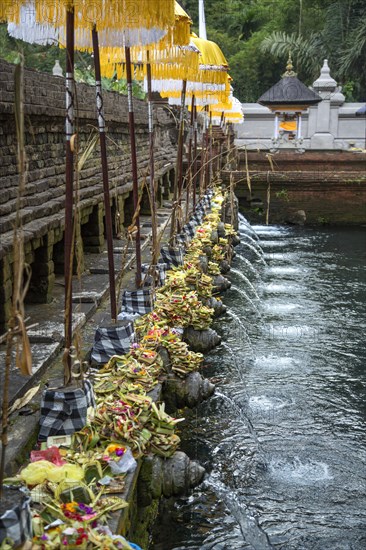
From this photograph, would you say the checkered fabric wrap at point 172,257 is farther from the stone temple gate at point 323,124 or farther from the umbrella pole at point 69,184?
the stone temple gate at point 323,124

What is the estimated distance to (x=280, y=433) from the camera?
6688 millimetres

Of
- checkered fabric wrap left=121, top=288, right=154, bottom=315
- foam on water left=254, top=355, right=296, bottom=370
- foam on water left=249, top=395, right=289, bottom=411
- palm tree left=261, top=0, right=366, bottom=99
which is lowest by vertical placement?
foam on water left=254, top=355, right=296, bottom=370

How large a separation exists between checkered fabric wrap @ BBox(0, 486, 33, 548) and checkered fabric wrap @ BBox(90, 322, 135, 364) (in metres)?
2.50

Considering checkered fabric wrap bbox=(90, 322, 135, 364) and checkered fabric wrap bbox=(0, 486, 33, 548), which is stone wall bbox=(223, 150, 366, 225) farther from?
checkered fabric wrap bbox=(0, 486, 33, 548)

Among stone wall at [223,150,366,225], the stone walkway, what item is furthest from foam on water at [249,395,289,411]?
stone wall at [223,150,366,225]

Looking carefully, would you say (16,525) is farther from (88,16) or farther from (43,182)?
(43,182)

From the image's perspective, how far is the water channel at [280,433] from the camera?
5.07 metres

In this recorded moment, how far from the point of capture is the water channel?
5.07 meters

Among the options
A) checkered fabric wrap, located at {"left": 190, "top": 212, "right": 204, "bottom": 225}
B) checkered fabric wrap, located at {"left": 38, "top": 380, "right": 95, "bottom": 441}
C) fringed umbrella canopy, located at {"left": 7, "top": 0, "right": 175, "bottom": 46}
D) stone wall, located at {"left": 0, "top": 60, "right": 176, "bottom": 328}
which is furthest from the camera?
checkered fabric wrap, located at {"left": 190, "top": 212, "right": 204, "bottom": 225}

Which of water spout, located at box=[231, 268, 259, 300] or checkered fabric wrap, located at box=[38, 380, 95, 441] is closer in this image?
checkered fabric wrap, located at box=[38, 380, 95, 441]

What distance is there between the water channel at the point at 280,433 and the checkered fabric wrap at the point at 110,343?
43.6 inches

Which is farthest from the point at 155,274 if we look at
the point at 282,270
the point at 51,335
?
the point at 282,270

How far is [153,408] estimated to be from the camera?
472cm

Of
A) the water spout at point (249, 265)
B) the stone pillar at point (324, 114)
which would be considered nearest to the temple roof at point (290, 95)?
the stone pillar at point (324, 114)
